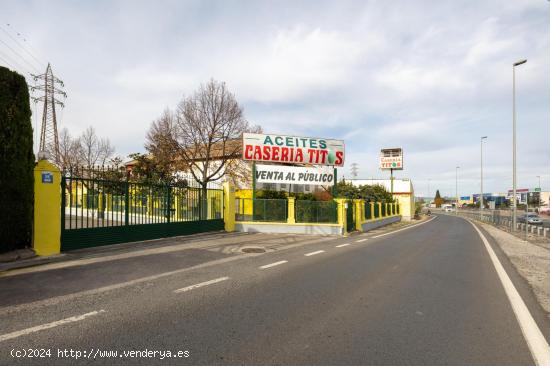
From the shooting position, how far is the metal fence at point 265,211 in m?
17.6

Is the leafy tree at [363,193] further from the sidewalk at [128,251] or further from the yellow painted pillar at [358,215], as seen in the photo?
the sidewalk at [128,251]

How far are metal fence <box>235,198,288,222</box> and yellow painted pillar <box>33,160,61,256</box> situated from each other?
9.49 meters

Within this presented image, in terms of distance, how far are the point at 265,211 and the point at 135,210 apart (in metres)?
7.38

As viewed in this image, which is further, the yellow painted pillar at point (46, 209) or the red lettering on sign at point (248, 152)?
the red lettering on sign at point (248, 152)

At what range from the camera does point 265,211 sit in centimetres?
1764

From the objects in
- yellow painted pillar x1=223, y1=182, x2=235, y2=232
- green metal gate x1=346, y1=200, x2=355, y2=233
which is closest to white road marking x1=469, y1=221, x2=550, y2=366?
yellow painted pillar x1=223, y1=182, x2=235, y2=232

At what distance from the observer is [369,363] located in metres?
3.27

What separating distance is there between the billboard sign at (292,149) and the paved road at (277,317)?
12498mm

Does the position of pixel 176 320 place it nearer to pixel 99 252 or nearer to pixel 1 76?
pixel 99 252

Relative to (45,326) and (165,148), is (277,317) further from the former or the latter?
(165,148)

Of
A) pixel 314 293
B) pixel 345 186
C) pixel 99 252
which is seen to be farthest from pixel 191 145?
pixel 314 293

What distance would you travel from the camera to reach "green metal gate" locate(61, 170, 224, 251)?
9872 mm

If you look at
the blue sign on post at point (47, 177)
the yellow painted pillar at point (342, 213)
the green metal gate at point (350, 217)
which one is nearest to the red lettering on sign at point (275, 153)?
the yellow painted pillar at point (342, 213)

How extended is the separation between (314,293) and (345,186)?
3605 centimetres
